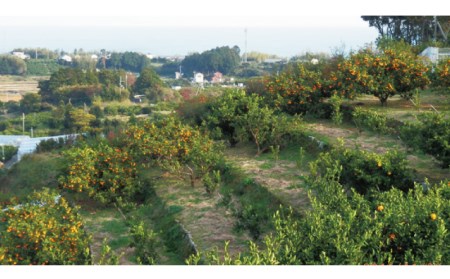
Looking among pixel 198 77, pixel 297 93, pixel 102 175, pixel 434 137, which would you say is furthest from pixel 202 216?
pixel 198 77

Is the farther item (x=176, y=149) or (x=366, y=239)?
(x=176, y=149)

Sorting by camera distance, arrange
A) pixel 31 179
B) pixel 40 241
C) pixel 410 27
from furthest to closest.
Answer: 1. pixel 410 27
2. pixel 31 179
3. pixel 40 241

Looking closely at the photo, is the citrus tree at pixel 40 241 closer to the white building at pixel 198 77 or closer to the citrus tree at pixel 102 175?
the citrus tree at pixel 102 175

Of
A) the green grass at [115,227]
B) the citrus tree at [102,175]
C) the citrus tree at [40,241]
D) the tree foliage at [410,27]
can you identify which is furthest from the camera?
the tree foliage at [410,27]

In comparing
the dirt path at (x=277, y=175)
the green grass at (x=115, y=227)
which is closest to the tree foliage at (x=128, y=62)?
the dirt path at (x=277, y=175)

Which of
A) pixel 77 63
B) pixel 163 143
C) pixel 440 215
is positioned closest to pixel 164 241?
pixel 163 143

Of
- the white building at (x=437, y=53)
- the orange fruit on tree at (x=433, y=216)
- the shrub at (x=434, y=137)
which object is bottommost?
the orange fruit on tree at (x=433, y=216)

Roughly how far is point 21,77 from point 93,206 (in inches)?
2071

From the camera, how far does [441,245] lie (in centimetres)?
400

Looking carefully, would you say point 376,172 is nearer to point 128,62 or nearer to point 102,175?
point 102,175

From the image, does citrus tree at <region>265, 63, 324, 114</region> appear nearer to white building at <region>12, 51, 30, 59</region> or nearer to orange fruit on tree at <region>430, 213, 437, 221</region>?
orange fruit on tree at <region>430, 213, 437, 221</region>

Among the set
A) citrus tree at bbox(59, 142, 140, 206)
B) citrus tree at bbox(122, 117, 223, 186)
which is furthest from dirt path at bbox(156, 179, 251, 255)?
citrus tree at bbox(59, 142, 140, 206)

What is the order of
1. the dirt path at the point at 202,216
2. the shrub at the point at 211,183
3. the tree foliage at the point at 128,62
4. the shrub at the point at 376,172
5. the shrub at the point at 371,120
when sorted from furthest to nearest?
the tree foliage at the point at 128,62
the shrub at the point at 371,120
the shrub at the point at 211,183
the dirt path at the point at 202,216
the shrub at the point at 376,172

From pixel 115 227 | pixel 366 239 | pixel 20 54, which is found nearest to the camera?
pixel 366 239
